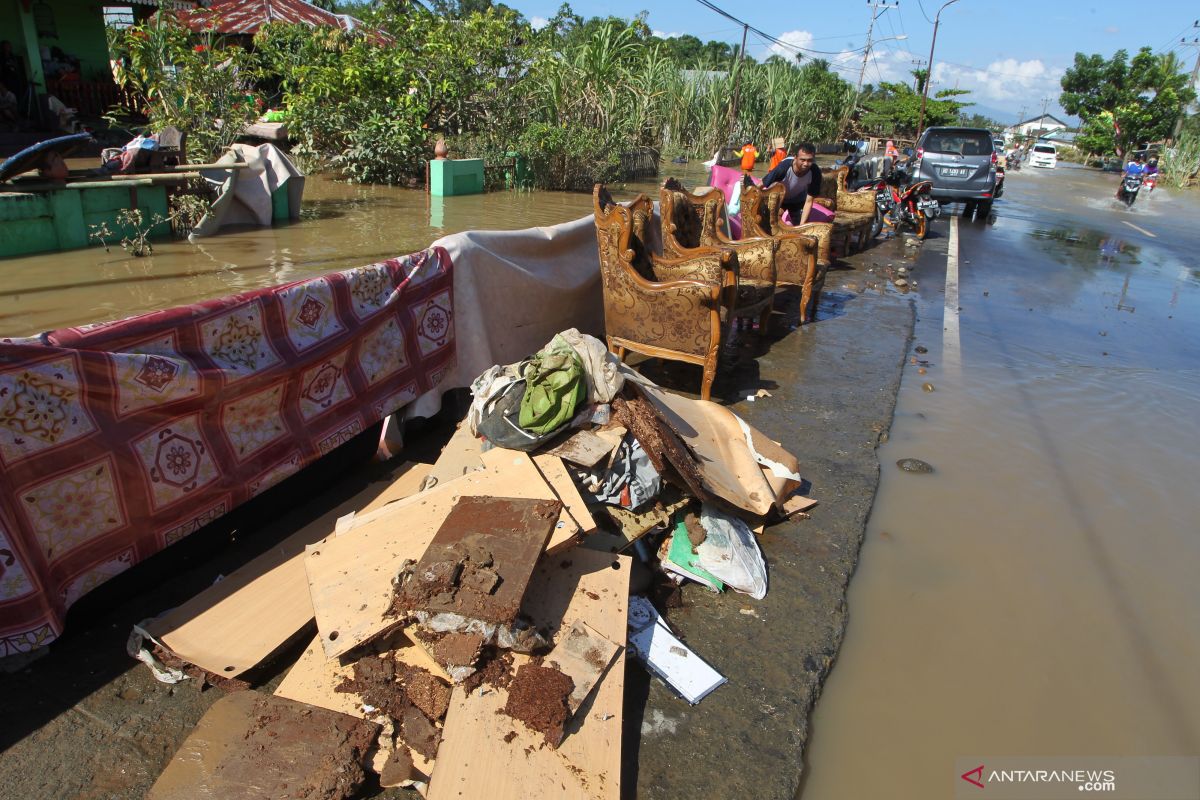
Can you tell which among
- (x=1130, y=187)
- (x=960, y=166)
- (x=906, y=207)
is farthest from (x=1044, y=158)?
(x=906, y=207)

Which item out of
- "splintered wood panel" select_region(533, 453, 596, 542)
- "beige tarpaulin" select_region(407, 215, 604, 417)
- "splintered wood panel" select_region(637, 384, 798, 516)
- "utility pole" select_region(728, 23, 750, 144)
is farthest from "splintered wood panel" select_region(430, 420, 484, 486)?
"utility pole" select_region(728, 23, 750, 144)

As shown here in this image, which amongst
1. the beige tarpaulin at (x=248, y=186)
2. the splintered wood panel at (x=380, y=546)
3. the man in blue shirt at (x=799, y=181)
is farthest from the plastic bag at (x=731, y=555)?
the beige tarpaulin at (x=248, y=186)

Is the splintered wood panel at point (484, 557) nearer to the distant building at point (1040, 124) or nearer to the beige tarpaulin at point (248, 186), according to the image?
the beige tarpaulin at point (248, 186)

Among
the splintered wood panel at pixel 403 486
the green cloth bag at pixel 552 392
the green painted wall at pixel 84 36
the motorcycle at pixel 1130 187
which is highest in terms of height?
the green painted wall at pixel 84 36

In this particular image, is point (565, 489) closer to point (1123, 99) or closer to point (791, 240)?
point (791, 240)

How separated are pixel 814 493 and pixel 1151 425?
10.1ft

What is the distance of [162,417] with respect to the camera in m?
2.48

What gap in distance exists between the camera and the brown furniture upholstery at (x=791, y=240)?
6883 mm

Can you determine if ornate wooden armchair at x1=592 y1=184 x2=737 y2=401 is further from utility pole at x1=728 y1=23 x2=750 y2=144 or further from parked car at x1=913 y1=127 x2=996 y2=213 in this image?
utility pole at x1=728 y1=23 x2=750 y2=144

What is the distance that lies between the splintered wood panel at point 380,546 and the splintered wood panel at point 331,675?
0.10 m

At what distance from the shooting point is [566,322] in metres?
5.13

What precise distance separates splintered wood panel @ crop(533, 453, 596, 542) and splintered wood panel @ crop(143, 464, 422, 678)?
1.00 m

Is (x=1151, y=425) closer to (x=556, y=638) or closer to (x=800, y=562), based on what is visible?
(x=800, y=562)

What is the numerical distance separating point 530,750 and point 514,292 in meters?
3.03
